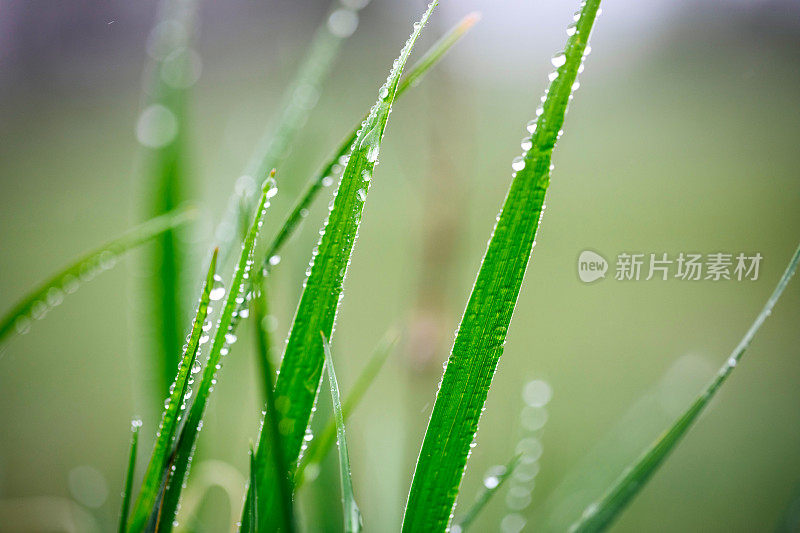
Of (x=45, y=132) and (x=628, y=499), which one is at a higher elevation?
(x=45, y=132)

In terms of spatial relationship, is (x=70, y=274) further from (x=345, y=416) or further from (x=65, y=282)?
(x=345, y=416)

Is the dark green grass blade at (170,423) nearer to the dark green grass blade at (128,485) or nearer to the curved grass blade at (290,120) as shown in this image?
the dark green grass blade at (128,485)

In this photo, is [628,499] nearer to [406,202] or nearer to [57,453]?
[57,453]

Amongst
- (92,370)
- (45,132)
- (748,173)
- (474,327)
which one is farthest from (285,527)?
(45,132)

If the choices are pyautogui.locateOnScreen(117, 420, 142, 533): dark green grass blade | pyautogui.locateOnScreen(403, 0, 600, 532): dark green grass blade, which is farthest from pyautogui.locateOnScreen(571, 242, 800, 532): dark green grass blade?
pyautogui.locateOnScreen(117, 420, 142, 533): dark green grass blade

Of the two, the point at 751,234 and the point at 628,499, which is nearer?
the point at 628,499

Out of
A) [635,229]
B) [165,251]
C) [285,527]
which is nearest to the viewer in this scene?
[285,527]

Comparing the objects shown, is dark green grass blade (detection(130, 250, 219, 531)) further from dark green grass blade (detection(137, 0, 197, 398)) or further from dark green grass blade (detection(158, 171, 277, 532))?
dark green grass blade (detection(137, 0, 197, 398))

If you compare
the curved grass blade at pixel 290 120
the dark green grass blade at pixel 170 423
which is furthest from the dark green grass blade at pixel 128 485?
the curved grass blade at pixel 290 120
